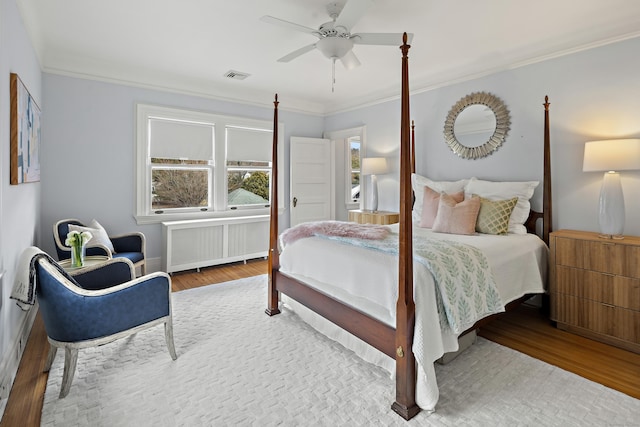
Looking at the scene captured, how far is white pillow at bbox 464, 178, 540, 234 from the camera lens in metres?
3.19

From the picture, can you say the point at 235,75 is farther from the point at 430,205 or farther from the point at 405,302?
the point at 405,302

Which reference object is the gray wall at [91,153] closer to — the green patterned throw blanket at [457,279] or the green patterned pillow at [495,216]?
the green patterned throw blanket at [457,279]

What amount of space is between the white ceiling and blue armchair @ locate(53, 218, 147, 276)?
68.9 inches

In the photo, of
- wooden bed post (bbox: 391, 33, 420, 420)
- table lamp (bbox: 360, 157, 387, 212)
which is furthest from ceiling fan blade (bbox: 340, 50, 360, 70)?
table lamp (bbox: 360, 157, 387, 212)

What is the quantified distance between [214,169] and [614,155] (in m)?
4.49

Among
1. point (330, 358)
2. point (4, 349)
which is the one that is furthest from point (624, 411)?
point (4, 349)

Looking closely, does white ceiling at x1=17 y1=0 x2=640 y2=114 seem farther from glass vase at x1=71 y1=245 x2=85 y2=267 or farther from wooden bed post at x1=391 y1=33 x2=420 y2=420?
glass vase at x1=71 y1=245 x2=85 y2=267

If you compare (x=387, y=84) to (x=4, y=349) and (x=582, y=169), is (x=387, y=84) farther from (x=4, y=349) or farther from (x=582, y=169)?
(x=4, y=349)

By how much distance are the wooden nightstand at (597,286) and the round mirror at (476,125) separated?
128 centimetres

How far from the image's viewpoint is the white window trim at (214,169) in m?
4.30

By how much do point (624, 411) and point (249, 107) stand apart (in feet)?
16.9

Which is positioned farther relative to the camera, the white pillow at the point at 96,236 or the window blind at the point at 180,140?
the window blind at the point at 180,140

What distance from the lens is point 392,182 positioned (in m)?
4.92

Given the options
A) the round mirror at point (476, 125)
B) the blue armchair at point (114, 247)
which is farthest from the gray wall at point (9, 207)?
the round mirror at point (476, 125)
